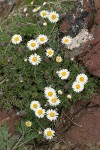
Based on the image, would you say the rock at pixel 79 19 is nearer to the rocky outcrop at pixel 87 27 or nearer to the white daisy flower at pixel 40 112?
Answer: the rocky outcrop at pixel 87 27

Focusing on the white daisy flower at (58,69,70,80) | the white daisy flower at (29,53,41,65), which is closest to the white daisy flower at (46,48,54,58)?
the white daisy flower at (29,53,41,65)

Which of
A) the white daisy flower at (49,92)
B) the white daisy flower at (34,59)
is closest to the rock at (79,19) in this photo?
the white daisy flower at (34,59)

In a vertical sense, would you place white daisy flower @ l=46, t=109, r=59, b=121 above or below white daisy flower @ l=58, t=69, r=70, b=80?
below

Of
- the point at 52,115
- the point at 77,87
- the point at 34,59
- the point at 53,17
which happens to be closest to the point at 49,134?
the point at 52,115

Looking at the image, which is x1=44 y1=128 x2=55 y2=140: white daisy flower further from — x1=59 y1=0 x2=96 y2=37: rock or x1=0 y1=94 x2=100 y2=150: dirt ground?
x1=59 y1=0 x2=96 y2=37: rock

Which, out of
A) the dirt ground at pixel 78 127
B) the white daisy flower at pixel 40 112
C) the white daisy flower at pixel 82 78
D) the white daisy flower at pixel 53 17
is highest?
the white daisy flower at pixel 53 17

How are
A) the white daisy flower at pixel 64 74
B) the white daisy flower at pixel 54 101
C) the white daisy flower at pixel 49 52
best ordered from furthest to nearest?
the white daisy flower at pixel 49 52
the white daisy flower at pixel 64 74
the white daisy flower at pixel 54 101

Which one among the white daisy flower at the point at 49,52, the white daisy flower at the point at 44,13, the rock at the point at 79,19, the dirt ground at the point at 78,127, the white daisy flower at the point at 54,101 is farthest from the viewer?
the white daisy flower at the point at 44,13
